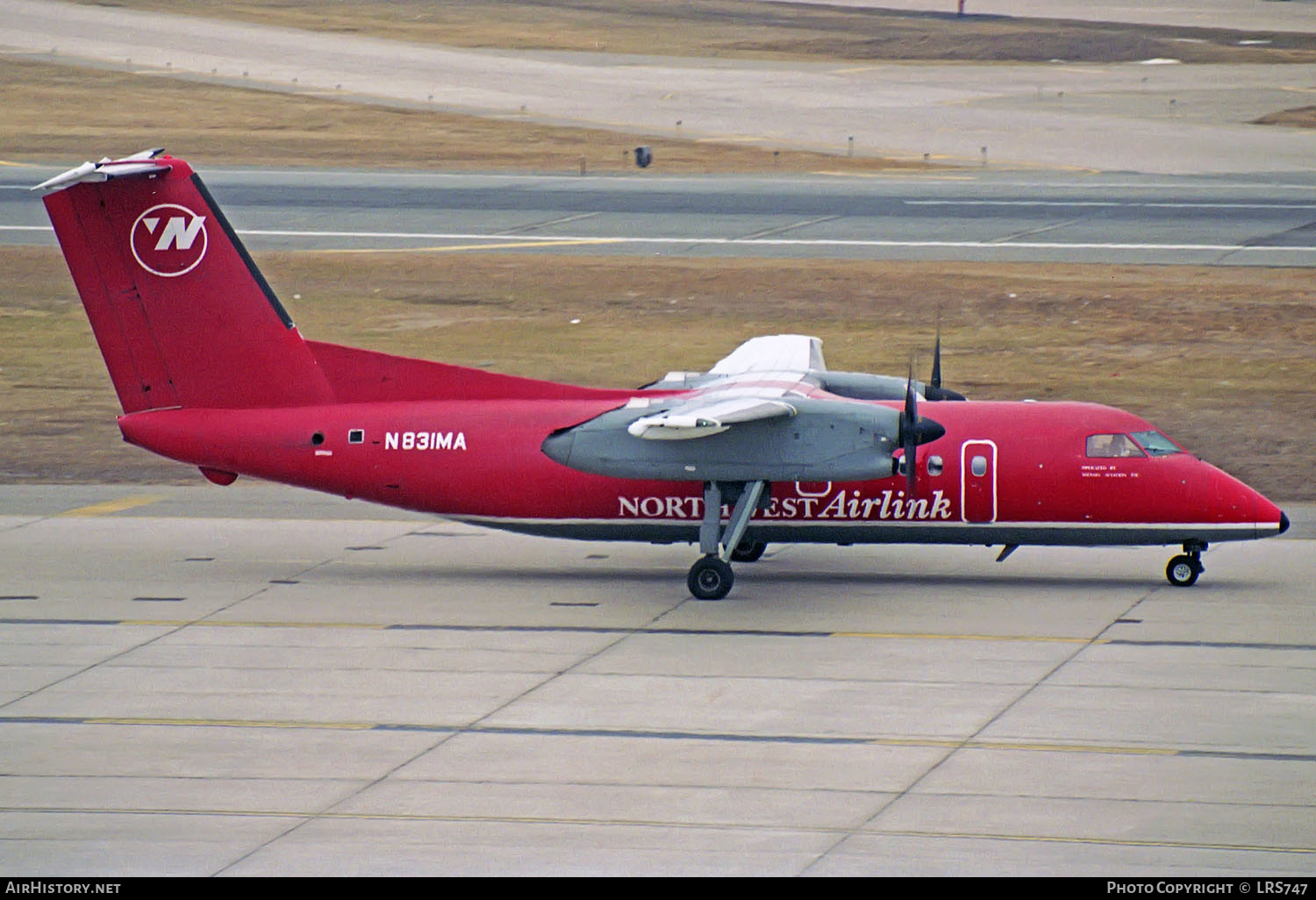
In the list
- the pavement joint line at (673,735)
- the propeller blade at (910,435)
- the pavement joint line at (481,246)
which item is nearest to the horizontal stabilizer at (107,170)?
the pavement joint line at (673,735)

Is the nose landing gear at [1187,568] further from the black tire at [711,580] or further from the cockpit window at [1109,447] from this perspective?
the black tire at [711,580]

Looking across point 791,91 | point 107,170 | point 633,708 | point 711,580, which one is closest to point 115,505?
point 107,170

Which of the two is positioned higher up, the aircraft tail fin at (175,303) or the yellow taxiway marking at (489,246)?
the aircraft tail fin at (175,303)

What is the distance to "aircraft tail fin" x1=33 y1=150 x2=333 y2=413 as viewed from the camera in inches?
1005

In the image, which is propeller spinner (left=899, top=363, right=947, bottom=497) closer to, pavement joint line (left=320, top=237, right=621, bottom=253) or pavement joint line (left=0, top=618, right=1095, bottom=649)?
pavement joint line (left=0, top=618, right=1095, bottom=649)

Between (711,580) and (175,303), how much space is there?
8859 mm

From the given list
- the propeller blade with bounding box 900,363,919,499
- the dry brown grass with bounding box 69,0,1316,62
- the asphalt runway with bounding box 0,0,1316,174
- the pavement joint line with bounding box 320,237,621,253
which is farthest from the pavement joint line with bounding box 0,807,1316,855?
the dry brown grass with bounding box 69,0,1316,62

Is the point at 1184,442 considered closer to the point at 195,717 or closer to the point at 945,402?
the point at 945,402

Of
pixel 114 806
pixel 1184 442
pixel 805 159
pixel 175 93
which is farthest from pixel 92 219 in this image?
pixel 175 93

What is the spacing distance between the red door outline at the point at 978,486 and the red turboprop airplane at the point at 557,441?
0.02 metres

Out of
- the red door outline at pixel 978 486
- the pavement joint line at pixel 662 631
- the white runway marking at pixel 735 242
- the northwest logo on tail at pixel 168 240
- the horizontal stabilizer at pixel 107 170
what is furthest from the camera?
the white runway marking at pixel 735 242

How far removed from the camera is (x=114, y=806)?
16578 millimetres

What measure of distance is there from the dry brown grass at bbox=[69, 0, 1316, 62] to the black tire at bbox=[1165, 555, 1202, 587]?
269 ft

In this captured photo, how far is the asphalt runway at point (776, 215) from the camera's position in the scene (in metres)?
54.1
